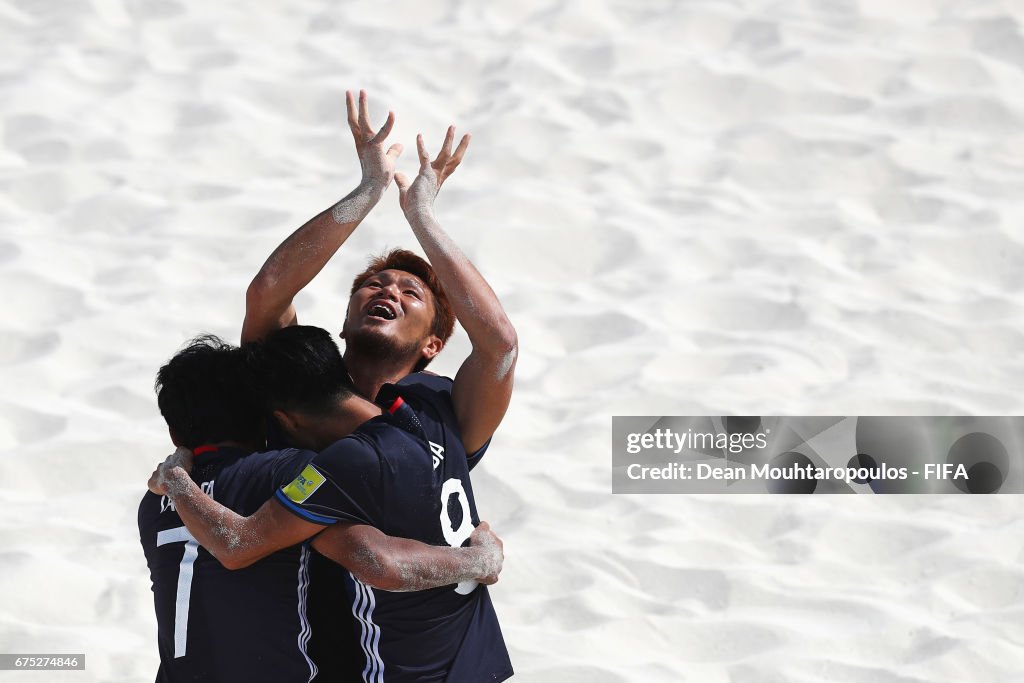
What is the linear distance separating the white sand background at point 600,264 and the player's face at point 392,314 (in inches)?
36.9

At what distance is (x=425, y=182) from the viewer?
2.41 metres

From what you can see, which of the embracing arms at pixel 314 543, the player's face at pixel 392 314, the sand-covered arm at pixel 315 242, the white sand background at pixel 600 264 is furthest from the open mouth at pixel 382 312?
the white sand background at pixel 600 264

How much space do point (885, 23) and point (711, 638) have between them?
11.4 ft

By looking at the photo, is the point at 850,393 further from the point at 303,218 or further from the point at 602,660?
the point at 303,218

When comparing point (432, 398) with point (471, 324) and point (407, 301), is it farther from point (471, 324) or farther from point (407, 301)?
point (407, 301)

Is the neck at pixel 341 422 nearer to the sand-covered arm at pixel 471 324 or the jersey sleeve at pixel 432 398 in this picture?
the jersey sleeve at pixel 432 398

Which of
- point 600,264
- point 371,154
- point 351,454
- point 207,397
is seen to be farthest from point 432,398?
point 600,264

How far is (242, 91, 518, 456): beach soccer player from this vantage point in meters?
2.31

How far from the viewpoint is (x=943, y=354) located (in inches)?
166

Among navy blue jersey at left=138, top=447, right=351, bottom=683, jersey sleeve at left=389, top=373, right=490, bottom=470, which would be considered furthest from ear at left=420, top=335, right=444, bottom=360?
navy blue jersey at left=138, top=447, right=351, bottom=683

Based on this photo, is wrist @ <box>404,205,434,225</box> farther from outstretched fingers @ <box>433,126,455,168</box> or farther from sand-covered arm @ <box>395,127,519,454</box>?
outstretched fingers @ <box>433,126,455,168</box>

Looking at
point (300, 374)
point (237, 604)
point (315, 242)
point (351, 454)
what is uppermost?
point (315, 242)

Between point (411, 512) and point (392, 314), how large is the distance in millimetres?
526

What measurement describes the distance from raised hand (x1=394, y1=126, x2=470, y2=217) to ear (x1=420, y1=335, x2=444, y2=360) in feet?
0.97
